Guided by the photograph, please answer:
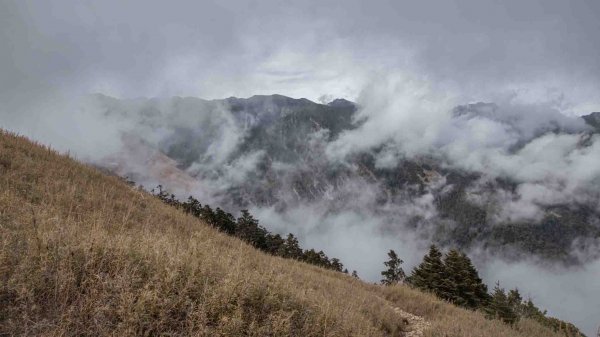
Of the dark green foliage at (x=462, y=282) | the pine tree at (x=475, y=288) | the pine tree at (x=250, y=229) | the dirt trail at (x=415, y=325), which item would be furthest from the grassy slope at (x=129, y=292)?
the pine tree at (x=250, y=229)

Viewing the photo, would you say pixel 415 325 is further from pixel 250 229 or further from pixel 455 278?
pixel 250 229

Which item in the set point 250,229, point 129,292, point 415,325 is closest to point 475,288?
point 250,229

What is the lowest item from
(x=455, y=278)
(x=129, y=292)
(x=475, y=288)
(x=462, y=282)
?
(x=129, y=292)

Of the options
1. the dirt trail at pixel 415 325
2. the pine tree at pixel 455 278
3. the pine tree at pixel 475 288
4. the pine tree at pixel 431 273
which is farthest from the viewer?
the pine tree at pixel 431 273

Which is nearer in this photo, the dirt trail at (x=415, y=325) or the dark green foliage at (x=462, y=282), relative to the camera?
the dirt trail at (x=415, y=325)

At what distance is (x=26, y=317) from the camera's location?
317cm

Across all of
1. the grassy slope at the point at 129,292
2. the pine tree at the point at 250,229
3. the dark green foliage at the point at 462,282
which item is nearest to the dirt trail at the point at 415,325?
the grassy slope at the point at 129,292

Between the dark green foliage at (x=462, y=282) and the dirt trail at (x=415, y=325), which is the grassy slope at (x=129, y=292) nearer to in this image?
the dirt trail at (x=415, y=325)

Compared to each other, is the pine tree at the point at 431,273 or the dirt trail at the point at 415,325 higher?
the pine tree at the point at 431,273

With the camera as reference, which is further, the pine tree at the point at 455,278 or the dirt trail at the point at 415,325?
the pine tree at the point at 455,278

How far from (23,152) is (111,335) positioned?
30.4 feet

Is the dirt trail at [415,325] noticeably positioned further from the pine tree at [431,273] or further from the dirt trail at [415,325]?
the pine tree at [431,273]

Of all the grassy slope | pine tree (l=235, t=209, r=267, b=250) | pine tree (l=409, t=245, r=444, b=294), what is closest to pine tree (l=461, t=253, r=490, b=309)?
pine tree (l=409, t=245, r=444, b=294)

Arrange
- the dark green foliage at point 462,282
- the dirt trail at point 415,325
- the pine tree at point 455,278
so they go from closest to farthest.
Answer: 1. the dirt trail at point 415,325
2. the dark green foliage at point 462,282
3. the pine tree at point 455,278
